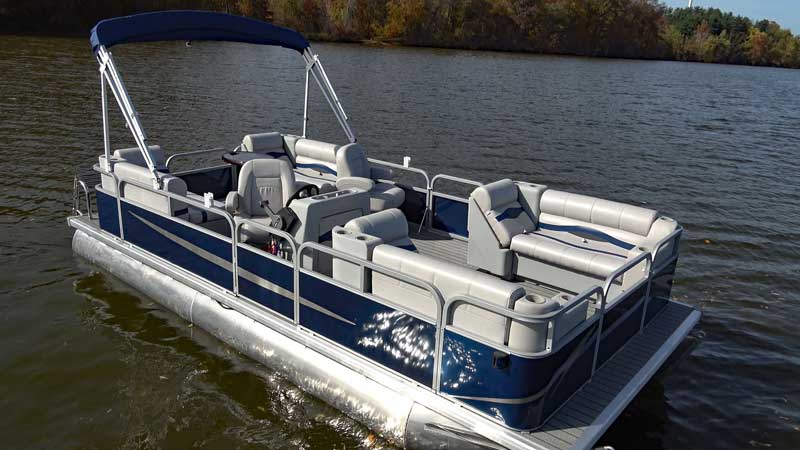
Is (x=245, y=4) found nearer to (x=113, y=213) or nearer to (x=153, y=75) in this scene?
(x=153, y=75)

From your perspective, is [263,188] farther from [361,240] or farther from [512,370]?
[512,370]

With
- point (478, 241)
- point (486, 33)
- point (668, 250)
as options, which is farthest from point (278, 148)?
point (486, 33)

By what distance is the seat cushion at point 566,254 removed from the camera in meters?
6.05

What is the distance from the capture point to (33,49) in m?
30.8

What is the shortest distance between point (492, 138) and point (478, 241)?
11.7 metres

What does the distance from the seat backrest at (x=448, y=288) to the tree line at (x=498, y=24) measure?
145 ft

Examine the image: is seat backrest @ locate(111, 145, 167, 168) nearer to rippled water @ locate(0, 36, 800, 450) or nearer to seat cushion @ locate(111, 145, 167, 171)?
seat cushion @ locate(111, 145, 167, 171)

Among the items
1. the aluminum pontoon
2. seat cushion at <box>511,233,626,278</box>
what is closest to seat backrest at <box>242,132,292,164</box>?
the aluminum pontoon

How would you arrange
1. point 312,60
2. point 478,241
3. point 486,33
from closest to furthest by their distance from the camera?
point 478,241 → point 312,60 → point 486,33

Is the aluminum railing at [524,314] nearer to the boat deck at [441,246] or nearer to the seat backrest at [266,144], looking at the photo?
the boat deck at [441,246]

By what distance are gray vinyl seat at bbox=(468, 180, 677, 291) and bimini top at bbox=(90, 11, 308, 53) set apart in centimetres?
355

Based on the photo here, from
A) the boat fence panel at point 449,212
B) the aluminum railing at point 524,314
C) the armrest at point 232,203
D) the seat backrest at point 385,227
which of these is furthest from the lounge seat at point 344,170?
the aluminum railing at point 524,314

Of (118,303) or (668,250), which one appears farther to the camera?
(118,303)

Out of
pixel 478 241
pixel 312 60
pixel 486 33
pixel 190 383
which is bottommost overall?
pixel 190 383
